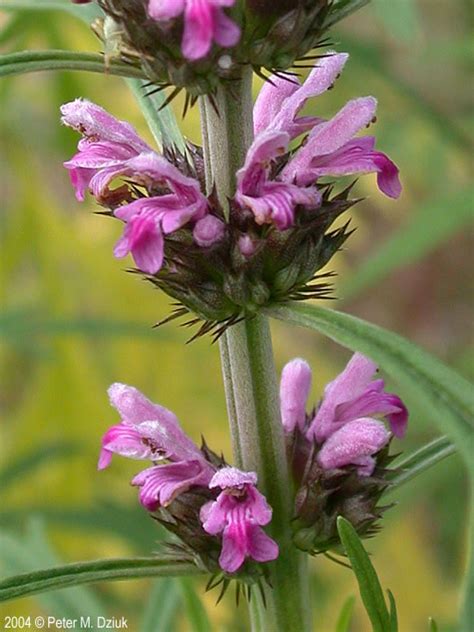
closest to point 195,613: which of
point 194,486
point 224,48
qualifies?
point 194,486

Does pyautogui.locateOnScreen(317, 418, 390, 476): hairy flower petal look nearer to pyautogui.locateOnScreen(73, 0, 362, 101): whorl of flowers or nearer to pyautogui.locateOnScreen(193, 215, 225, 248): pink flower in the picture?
pyautogui.locateOnScreen(193, 215, 225, 248): pink flower

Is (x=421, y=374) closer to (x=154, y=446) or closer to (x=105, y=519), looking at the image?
(x=154, y=446)

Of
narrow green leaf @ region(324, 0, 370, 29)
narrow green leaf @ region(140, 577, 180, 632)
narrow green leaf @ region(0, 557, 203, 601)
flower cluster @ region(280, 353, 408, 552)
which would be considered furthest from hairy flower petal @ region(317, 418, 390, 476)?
narrow green leaf @ region(140, 577, 180, 632)

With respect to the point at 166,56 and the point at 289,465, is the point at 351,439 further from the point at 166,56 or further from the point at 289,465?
the point at 166,56

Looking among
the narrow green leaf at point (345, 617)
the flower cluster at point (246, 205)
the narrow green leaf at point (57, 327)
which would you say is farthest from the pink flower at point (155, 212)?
the narrow green leaf at point (57, 327)

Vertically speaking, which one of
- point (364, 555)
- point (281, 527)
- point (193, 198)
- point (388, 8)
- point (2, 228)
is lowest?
point (364, 555)

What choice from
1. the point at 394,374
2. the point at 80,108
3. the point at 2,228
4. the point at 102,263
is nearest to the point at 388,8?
the point at 80,108

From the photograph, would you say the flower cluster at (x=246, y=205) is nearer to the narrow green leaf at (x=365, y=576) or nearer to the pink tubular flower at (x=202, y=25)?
the pink tubular flower at (x=202, y=25)

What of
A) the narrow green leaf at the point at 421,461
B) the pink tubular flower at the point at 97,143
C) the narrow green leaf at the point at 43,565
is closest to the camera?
the pink tubular flower at the point at 97,143
